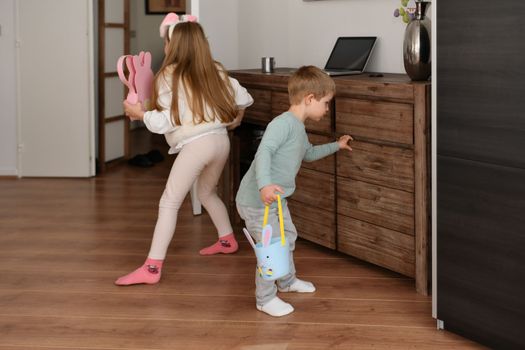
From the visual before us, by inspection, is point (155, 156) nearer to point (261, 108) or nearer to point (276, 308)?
point (261, 108)

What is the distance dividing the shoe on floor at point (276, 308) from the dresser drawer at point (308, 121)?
98cm

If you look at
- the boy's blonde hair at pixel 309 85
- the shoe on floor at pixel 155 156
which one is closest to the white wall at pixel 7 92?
the shoe on floor at pixel 155 156

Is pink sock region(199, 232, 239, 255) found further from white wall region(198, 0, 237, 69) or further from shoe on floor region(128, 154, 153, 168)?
shoe on floor region(128, 154, 153, 168)

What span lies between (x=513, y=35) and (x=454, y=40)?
259mm

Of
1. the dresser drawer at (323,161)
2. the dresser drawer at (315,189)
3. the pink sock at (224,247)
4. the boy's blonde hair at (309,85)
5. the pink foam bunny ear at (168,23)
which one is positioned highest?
the pink foam bunny ear at (168,23)

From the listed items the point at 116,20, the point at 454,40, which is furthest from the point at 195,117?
the point at 116,20

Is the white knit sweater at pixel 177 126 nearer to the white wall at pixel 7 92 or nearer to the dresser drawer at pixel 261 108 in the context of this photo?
the dresser drawer at pixel 261 108

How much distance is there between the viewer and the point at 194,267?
12.7 feet

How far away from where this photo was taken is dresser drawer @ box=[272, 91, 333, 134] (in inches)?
152

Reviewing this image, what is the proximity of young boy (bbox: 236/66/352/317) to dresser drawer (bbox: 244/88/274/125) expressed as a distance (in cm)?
91

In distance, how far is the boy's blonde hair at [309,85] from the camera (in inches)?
128

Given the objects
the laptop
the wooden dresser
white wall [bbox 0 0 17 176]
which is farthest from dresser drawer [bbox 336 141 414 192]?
white wall [bbox 0 0 17 176]

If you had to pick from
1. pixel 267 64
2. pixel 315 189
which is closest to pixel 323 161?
pixel 315 189

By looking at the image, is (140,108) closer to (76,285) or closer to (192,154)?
(192,154)
